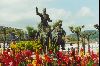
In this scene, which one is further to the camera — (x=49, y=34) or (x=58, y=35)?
(x=58, y=35)

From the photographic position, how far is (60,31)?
28641mm

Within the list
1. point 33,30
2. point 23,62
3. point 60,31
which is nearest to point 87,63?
point 23,62

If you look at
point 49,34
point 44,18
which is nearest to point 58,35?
point 49,34

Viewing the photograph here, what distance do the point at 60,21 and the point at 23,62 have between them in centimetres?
2409

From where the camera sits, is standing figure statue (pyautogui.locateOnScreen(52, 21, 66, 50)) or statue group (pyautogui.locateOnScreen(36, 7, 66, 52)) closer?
statue group (pyautogui.locateOnScreen(36, 7, 66, 52))

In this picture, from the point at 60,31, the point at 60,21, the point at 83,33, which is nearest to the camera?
the point at 60,31

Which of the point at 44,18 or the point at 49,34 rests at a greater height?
the point at 44,18

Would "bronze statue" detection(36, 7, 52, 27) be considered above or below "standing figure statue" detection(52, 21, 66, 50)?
above

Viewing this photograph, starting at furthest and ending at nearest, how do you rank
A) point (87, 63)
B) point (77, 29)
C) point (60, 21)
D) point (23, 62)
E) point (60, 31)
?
point (77, 29) → point (60, 21) → point (60, 31) → point (23, 62) → point (87, 63)

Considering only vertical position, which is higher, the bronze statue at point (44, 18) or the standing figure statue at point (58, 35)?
the bronze statue at point (44, 18)

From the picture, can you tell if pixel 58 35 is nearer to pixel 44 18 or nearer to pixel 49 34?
pixel 49 34

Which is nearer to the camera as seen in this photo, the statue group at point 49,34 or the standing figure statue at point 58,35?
the statue group at point 49,34

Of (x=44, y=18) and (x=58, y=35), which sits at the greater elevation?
(x=44, y=18)

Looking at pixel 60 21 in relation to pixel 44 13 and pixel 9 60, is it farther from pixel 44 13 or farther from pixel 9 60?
pixel 9 60
